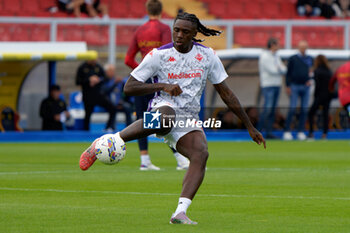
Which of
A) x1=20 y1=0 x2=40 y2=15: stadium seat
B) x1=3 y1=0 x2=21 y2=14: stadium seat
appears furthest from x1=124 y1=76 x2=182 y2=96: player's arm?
x1=20 y1=0 x2=40 y2=15: stadium seat

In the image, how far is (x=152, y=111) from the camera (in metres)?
7.41

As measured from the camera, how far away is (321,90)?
2409 cm

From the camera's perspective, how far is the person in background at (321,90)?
78.5 ft

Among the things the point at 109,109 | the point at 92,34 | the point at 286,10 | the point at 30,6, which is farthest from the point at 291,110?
the point at 286,10

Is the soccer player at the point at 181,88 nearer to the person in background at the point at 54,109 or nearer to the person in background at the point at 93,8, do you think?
the person in background at the point at 54,109

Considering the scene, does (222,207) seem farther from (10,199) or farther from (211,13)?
(211,13)

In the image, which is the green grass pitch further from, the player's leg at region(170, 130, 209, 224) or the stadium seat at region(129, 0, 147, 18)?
the stadium seat at region(129, 0, 147, 18)

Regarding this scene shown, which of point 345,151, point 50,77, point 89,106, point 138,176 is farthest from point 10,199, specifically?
point 50,77

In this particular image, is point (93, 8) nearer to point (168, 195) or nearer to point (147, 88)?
point (168, 195)

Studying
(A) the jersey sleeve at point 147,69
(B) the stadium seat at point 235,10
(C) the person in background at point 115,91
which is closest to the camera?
(A) the jersey sleeve at point 147,69

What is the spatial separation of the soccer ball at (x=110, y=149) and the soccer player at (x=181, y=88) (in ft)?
0.16

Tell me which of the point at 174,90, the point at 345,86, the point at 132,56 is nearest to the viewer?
the point at 174,90

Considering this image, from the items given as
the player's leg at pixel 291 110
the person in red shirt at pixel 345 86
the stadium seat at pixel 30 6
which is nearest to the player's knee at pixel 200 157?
the person in red shirt at pixel 345 86

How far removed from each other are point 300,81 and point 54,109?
6234mm
